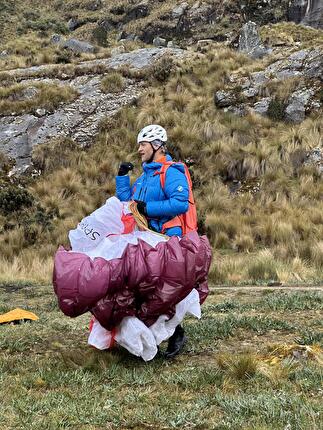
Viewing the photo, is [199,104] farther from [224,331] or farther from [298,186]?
[224,331]

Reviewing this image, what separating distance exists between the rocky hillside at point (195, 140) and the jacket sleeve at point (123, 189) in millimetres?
4968

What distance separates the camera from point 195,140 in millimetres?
15398

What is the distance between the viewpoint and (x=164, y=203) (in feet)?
13.0

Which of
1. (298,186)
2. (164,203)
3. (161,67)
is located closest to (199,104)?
(161,67)

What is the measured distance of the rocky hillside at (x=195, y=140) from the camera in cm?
1141

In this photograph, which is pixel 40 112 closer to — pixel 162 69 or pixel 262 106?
pixel 162 69

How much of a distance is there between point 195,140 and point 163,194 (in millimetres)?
11510

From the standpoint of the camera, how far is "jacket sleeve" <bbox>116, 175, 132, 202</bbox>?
15.1ft

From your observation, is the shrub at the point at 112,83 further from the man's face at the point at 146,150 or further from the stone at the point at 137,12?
the stone at the point at 137,12

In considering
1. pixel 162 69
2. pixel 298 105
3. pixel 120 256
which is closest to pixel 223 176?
pixel 298 105

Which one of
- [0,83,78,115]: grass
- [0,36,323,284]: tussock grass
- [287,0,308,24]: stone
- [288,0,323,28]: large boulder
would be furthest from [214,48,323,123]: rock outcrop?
[287,0,308,24]: stone

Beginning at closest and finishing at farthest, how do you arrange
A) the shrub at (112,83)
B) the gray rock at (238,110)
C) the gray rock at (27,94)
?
1. the gray rock at (238,110)
2. the gray rock at (27,94)
3. the shrub at (112,83)

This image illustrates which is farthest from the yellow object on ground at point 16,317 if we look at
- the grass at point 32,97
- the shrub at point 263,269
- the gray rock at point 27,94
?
the gray rock at point 27,94

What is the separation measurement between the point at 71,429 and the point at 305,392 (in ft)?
4.49
